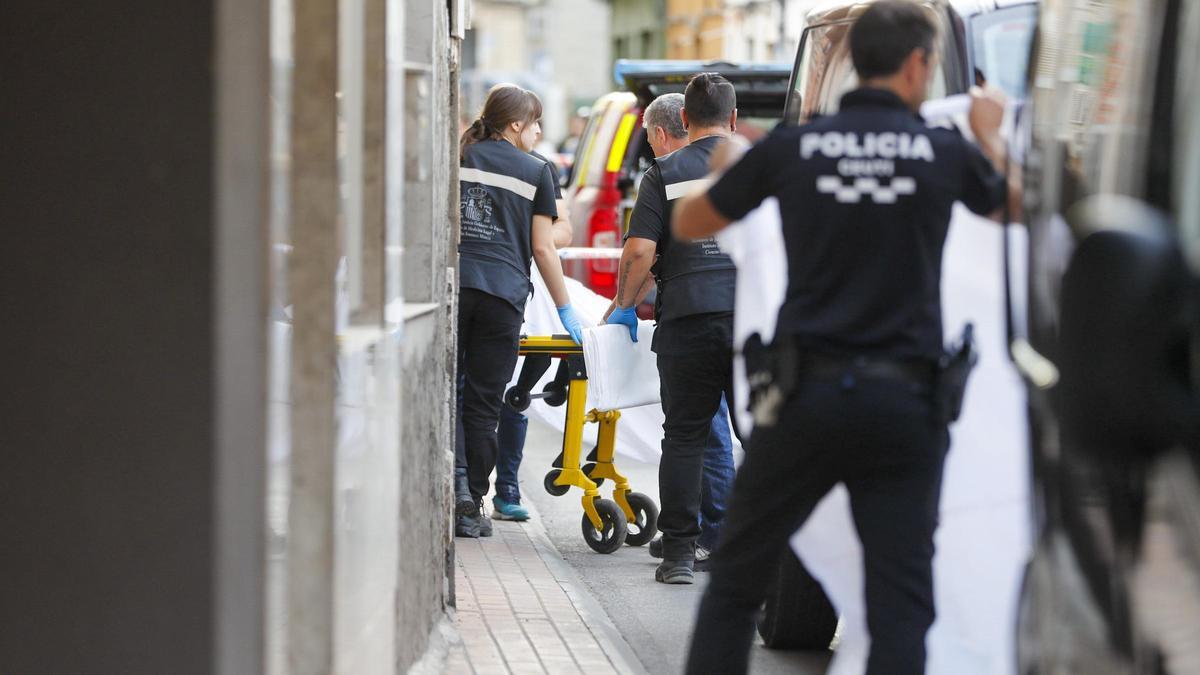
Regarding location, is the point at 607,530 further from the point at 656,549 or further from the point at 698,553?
the point at 698,553

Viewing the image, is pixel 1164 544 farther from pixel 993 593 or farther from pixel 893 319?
pixel 993 593

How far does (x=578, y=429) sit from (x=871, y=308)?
14.3 ft

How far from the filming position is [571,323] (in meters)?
8.35

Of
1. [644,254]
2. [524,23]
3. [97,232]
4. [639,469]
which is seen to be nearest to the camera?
[97,232]

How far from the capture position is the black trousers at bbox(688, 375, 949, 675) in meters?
4.16

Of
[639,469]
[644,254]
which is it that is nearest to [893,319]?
[644,254]

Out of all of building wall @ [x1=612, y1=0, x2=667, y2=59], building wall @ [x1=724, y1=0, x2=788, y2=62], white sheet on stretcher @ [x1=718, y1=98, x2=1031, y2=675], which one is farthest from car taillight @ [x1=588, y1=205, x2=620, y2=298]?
building wall @ [x1=612, y1=0, x2=667, y2=59]

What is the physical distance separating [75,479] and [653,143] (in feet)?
14.9

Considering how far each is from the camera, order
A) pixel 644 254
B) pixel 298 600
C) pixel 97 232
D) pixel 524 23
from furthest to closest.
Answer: pixel 524 23
pixel 644 254
pixel 298 600
pixel 97 232

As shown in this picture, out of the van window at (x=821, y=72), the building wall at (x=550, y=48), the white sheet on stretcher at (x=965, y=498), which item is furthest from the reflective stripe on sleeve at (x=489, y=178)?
the building wall at (x=550, y=48)

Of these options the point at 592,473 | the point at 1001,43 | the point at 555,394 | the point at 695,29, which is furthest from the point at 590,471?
the point at 695,29

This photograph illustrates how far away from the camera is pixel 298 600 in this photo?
414 centimetres

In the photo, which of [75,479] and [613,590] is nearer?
[75,479]

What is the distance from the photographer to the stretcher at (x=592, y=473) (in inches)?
324
